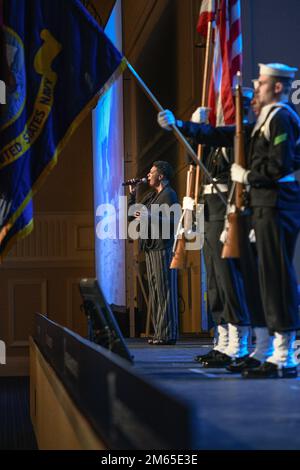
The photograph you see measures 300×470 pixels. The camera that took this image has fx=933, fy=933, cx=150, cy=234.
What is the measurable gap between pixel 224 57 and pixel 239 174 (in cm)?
135

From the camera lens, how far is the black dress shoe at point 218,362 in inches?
163

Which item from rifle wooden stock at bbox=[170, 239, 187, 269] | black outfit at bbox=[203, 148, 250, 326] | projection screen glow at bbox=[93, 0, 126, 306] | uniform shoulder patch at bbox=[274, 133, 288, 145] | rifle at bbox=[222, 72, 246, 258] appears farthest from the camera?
Answer: projection screen glow at bbox=[93, 0, 126, 306]

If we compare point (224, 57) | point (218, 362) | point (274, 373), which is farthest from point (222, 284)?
point (224, 57)

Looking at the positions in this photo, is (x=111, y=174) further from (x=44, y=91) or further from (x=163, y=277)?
(x=44, y=91)

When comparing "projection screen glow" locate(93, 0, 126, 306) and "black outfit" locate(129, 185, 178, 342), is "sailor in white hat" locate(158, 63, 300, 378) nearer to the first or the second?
"black outfit" locate(129, 185, 178, 342)

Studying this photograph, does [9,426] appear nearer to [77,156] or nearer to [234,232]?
[234,232]

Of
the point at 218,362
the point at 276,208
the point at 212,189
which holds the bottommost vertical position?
the point at 218,362

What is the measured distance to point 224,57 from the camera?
188 inches

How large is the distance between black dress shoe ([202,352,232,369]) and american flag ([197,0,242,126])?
1174 millimetres

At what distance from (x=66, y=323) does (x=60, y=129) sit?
5.01 meters

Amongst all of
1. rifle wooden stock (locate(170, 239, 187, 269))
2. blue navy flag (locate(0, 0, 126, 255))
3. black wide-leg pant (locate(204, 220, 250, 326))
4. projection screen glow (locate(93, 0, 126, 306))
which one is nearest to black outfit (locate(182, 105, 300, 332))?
black wide-leg pant (locate(204, 220, 250, 326))

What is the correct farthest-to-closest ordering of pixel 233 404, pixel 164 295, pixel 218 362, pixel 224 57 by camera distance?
pixel 164 295
pixel 224 57
pixel 218 362
pixel 233 404

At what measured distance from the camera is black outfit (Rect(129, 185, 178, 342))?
19.9 feet

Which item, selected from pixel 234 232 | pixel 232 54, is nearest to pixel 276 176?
pixel 234 232
